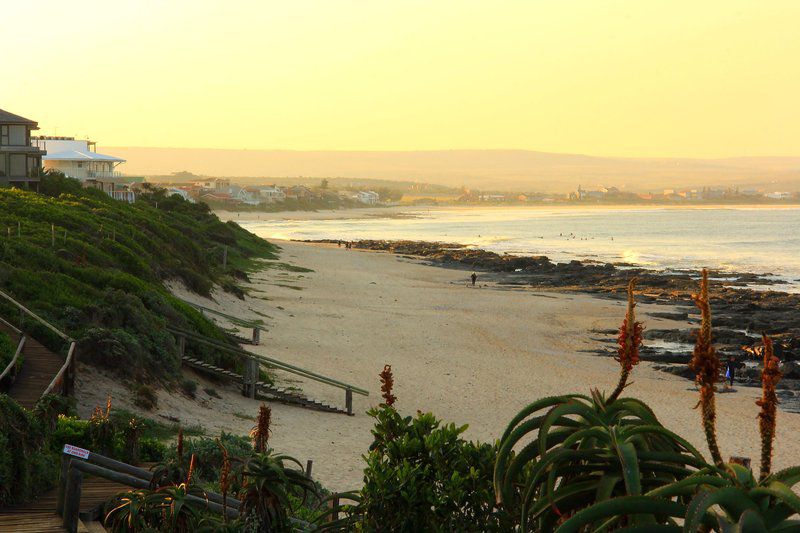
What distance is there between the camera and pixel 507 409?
22625 mm

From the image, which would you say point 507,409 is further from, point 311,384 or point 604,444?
point 604,444

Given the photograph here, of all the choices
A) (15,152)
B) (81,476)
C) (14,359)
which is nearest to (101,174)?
(15,152)

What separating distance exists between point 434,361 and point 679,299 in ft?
85.8

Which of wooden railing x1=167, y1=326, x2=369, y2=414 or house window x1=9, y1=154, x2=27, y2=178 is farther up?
house window x1=9, y1=154, x2=27, y2=178

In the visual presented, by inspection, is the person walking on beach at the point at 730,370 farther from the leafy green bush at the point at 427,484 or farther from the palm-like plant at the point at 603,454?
the palm-like plant at the point at 603,454

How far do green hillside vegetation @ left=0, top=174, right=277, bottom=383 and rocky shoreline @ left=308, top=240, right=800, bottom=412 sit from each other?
39.1 ft

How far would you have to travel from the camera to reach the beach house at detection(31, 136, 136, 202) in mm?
75812

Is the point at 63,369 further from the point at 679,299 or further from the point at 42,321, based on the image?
the point at 679,299

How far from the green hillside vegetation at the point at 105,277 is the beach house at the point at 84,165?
25.7 meters

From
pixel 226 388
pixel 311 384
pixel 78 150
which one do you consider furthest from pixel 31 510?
Result: pixel 78 150

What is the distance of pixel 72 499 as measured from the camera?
8.81 m

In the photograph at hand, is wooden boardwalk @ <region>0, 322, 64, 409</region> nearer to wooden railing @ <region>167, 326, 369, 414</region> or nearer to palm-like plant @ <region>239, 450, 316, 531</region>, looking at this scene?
wooden railing @ <region>167, 326, 369, 414</region>

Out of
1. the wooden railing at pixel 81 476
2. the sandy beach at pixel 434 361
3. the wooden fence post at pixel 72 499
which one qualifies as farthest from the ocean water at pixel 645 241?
the wooden fence post at pixel 72 499

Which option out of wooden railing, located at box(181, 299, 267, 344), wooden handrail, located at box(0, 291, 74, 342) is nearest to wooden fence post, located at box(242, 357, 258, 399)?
wooden handrail, located at box(0, 291, 74, 342)
